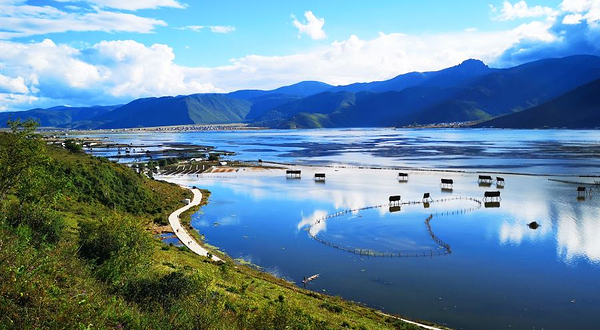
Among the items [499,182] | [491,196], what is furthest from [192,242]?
[499,182]

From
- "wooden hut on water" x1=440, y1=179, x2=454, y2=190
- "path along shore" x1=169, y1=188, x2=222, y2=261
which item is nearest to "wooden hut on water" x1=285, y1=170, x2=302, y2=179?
"wooden hut on water" x1=440, y1=179, x2=454, y2=190

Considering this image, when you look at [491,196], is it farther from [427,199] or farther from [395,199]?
[395,199]

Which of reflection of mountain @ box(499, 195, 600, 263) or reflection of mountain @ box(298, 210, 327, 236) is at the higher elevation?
reflection of mountain @ box(298, 210, 327, 236)

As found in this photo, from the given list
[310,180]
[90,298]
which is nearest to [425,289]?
[90,298]

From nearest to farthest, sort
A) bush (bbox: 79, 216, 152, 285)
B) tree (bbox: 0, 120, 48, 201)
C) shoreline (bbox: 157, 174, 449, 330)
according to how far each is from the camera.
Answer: bush (bbox: 79, 216, 152, 285), tree (bbox: 0, 120, 48, 201), shoreline (bbox: 157, 174, 449, 330)

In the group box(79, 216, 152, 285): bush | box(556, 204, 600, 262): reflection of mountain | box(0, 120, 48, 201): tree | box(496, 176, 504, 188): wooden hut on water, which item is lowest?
box(556, 204, 600, 262): reflection of mountain

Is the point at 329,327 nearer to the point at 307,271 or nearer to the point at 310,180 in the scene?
the point at 307,271

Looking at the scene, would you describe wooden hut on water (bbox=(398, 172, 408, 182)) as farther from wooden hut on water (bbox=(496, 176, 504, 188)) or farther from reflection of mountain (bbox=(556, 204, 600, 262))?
reflection of mountain (bbox=(556, 204, 600, 262))

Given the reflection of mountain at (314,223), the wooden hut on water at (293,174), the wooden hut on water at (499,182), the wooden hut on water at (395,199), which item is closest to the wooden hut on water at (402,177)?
the wooden hut on water at (499,182)

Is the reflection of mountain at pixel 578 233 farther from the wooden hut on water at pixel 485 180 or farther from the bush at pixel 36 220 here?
the bush at pixel 36 220
